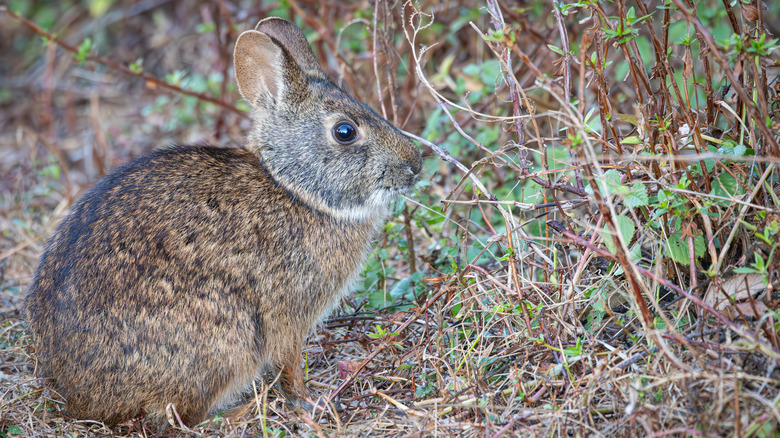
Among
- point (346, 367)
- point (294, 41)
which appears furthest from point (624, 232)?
point (294, 41)

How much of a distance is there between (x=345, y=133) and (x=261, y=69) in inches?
25.3

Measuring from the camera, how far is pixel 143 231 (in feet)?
11.5

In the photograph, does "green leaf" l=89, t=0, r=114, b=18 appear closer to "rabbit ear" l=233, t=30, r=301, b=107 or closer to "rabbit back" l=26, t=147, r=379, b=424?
"rabbit ear" l=233, t=30, r=301, b=107

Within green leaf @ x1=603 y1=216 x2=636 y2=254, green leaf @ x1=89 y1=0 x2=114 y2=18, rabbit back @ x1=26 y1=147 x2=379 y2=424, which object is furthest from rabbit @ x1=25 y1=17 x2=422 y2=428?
green leaf @ x1=89 y1=0 x2=114 y2=18

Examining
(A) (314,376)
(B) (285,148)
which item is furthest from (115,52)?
(A) (314,376)

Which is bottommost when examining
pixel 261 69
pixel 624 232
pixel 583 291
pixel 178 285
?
pixel 583 291

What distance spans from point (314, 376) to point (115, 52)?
5.82 metres

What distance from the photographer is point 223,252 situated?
11.7 feet

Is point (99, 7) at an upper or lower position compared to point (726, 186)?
upper

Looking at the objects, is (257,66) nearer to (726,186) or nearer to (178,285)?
(178,285)

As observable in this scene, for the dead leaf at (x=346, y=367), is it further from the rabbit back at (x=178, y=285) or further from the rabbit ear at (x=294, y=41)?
the rabbit ear at (x=294, y=41)

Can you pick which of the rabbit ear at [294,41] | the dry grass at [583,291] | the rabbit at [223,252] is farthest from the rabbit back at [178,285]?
the rabbit ear at [294,41]

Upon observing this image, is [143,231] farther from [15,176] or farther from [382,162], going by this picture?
[15,176]

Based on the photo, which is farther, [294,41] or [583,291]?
[294,41]
